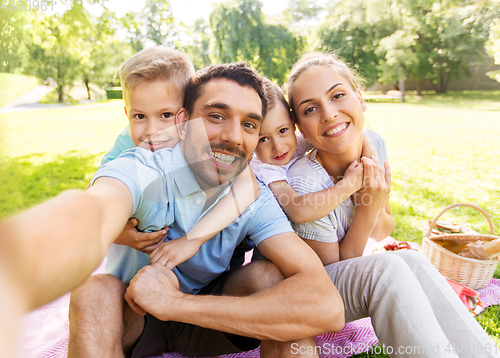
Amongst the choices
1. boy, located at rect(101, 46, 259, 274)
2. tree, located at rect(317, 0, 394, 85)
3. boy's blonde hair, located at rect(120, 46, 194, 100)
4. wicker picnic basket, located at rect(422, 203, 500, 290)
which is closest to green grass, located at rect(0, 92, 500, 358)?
wicker picnic basket, located at rect(422, 203, 500, 290)

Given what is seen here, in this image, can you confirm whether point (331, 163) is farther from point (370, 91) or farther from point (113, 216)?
point (370, 91)

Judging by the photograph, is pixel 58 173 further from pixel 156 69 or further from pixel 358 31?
pixel 358 31

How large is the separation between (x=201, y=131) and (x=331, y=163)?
926 mm

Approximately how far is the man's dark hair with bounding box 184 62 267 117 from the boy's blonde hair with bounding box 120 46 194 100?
169 millimetres

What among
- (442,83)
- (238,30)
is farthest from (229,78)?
(442,83)

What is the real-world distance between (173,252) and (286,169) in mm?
989

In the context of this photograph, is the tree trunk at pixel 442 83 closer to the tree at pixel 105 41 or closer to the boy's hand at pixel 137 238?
the tree at pixel 105 41

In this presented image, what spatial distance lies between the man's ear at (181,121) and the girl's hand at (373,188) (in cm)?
112

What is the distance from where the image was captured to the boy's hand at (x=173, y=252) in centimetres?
144

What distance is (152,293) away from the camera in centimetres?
130

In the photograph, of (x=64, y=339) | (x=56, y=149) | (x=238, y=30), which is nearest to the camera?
(x=64, y=339)

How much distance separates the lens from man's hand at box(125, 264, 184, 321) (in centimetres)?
128

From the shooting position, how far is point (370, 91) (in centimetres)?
2984

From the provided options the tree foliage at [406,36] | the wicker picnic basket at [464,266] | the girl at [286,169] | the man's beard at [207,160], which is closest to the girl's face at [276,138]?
the girl at [286,169]
